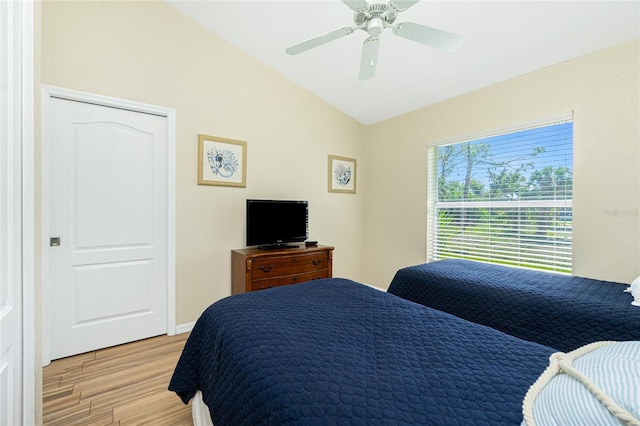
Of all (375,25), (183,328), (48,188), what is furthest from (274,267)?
(375,25)

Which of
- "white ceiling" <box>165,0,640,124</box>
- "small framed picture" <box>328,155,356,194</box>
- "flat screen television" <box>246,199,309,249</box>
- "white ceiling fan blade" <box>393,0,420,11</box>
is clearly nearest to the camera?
"white ceiling fan blade" <box>393,0,420,11</box>

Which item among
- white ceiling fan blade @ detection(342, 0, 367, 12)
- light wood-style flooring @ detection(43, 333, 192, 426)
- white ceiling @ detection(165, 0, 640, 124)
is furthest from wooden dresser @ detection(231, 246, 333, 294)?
white ceiling fan blade @ detection(342, 0, 367, 12)

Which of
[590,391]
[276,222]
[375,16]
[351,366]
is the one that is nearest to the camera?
[590,391]

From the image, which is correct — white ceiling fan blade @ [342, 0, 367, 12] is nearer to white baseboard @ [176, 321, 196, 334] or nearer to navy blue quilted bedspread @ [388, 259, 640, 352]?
navy blue quilted bedspread @ [388, 259, 640, 352]

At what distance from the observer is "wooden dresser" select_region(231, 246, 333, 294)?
2.81 m

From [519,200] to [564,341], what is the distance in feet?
5.11

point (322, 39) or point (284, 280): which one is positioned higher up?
point (322, 39)

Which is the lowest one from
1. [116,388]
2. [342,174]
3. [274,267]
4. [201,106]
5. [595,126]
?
[116,388]

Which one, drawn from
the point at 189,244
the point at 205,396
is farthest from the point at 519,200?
the point at 189,244

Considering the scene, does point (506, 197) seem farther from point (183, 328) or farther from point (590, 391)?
point (183, 328)

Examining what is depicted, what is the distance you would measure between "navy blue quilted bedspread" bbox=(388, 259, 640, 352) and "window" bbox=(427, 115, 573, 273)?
53 centimetres

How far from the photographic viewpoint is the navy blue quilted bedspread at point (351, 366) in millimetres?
777

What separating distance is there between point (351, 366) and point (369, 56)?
188 centimetres

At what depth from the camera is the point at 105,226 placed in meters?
2.49
